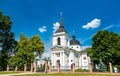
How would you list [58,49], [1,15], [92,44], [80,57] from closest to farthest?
[92,44], [1,15], [58,49], [80,57]

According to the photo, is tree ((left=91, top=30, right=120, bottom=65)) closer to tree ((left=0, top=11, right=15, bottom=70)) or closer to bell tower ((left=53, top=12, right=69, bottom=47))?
tree ((left=0, top=11, right=15, bottom=70))

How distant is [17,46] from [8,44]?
261 centimetres

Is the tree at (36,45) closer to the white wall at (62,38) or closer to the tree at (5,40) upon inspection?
the tree at (5,40)

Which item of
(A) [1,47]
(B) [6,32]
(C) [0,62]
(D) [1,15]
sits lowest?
(C) [0,62]

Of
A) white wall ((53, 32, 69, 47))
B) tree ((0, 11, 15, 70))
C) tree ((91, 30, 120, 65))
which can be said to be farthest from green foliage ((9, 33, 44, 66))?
white wall ((53, 32, 69, 47))

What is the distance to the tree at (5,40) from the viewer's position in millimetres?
46500

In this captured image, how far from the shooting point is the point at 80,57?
75.9 meters

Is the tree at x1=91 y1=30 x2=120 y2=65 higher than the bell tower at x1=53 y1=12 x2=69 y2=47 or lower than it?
lower

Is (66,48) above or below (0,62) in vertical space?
above

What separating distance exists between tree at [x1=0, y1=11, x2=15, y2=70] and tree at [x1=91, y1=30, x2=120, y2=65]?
19.9 meters

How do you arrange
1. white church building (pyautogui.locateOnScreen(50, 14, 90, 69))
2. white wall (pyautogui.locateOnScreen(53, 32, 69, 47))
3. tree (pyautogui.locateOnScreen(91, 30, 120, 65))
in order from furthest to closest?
white wall (pyautogui.locateOnScreen(53, 32, 69, 47)) → white church building (pyautogui.locateOnScreen(50, 14, 90, 69)) → tree (pyautogui.locateOnScreen(91, 30, 120, 65))

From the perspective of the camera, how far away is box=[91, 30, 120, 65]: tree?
39562 millimetres

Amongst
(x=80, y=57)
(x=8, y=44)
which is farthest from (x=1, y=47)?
(x=80, y=57)

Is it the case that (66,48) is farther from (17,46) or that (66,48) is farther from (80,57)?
(17,46)
